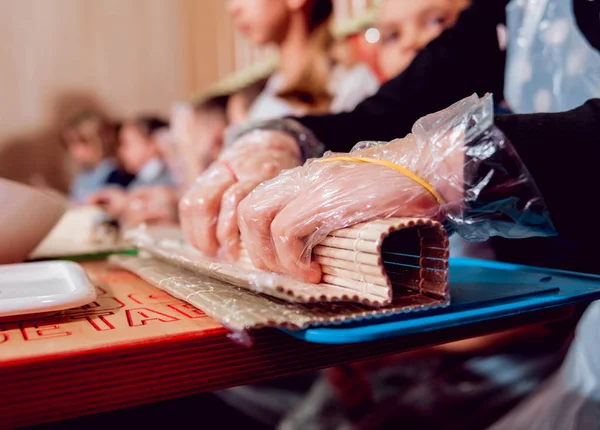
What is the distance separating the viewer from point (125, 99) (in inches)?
110

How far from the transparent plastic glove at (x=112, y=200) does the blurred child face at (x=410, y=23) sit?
0.99 meters

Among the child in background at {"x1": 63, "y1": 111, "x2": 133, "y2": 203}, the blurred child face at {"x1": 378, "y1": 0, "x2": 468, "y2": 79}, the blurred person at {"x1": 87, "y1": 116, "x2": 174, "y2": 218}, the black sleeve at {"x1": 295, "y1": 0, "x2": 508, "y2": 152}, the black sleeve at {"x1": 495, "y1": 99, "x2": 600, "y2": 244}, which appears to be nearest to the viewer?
the black sleeve at {"x1": 495, "y1": 99, "x2": 600, "y2": 244}

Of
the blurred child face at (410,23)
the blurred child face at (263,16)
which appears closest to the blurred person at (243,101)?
the blurred child face at (263,16)

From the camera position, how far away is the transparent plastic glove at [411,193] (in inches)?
13.5

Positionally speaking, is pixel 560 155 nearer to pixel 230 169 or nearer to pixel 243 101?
pixel 230 169

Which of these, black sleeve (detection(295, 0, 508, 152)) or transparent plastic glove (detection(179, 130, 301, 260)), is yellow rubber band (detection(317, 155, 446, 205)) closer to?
transparent plastic glove (detection(179, 130, 301, 260))

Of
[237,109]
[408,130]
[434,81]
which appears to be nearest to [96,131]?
[237,109]

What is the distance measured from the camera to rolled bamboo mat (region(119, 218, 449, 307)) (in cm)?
30

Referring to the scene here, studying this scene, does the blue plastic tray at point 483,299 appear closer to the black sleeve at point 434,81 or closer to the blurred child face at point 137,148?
the black sleeve at point 434,81

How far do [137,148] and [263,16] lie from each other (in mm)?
1212

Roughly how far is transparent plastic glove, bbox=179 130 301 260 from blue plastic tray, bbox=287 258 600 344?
0.19m

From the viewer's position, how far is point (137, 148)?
233 cm

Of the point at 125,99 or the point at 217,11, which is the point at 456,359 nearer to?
the point at 217,11

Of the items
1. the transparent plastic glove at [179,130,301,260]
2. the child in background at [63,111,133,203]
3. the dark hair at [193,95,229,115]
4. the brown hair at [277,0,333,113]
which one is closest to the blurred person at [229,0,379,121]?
the brown hair at [277,0,333,113]
